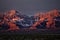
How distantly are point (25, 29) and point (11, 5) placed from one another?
0.66 meters

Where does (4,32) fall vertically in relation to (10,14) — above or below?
below

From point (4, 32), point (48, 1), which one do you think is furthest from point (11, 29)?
point (48, 1)

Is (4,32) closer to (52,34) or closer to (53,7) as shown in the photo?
(52,34)

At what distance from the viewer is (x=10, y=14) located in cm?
265

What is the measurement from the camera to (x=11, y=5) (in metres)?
2.67

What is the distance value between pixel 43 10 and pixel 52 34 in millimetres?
590

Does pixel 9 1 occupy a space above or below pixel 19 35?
above

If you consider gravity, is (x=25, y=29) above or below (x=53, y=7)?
below

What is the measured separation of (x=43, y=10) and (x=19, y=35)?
81 cm

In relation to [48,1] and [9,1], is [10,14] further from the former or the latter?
[48,1]

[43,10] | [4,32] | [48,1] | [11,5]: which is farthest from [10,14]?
[48,1]

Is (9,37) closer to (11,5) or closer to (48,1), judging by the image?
(11,5)

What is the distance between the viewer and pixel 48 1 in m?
2.64

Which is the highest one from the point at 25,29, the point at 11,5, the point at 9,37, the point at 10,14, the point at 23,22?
the point at 11,5
